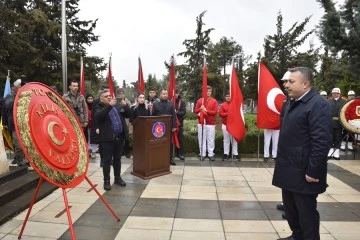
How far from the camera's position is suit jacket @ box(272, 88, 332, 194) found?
3239 mm

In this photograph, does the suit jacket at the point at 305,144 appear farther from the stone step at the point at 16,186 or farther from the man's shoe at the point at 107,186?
the stone step at the point at 16,186

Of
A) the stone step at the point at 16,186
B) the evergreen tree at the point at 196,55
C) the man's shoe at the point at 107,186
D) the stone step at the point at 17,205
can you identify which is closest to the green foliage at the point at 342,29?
the man's shoe at the point at 107,186

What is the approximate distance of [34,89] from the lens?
12.1ft

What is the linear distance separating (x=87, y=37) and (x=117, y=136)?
2065 centimetres

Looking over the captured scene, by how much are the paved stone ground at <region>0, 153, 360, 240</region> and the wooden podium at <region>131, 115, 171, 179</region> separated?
0.24m

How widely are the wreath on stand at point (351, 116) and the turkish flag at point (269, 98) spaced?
7.15ft

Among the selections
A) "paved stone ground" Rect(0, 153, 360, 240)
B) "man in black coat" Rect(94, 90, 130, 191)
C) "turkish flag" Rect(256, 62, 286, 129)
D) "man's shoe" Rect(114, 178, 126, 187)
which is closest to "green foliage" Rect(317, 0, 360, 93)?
"turkish flag" Rect(256, 62, 286, 129)

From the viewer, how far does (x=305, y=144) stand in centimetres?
339

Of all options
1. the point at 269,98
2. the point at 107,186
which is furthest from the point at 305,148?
the point at 269,98

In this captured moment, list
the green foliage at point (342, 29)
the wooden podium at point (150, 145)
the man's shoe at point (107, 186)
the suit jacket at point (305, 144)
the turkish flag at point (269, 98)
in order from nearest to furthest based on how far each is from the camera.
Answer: the suit jacket at point (305, 144) → the man's shoe at point (107, 186) → the green foliage at point (342, 29) → the wooden podium at point (150, 145) → the turkish flag at point (269, 98)

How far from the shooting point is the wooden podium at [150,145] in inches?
282

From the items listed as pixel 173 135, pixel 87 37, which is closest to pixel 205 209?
pixel 173 135

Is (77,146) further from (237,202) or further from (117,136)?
(237,202)

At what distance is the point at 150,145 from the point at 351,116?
219 inches
